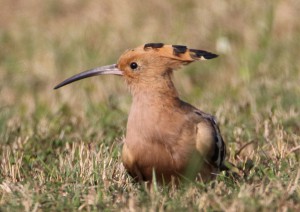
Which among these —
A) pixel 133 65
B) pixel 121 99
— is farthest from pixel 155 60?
pixel 121 99

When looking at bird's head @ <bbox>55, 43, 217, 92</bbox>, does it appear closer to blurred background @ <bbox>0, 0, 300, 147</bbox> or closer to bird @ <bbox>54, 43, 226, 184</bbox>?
bird @ <bbox>54, 43, 226, 184</bbox>

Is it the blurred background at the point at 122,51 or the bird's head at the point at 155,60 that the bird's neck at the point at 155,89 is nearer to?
the bird's head at the point at 155,60

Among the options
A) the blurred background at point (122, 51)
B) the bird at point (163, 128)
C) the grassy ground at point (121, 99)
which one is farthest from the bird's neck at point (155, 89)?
the blurred background at point (122, 51)

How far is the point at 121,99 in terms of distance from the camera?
6.75 m

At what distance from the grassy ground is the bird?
116mm

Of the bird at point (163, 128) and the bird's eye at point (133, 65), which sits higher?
the bird's eye at point (133, 65)

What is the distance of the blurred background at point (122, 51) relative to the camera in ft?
19.7

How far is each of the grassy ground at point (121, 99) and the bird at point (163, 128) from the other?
0.12m

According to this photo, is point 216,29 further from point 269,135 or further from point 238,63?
point 269,135

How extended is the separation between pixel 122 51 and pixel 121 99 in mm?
1829

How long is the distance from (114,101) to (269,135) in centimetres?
182

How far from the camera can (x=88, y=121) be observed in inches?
235

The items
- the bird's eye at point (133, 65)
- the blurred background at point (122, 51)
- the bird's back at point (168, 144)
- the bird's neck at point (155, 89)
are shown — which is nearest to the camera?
the bird's back at point (168, 144)

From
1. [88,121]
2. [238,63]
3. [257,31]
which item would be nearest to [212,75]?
[238,63]
